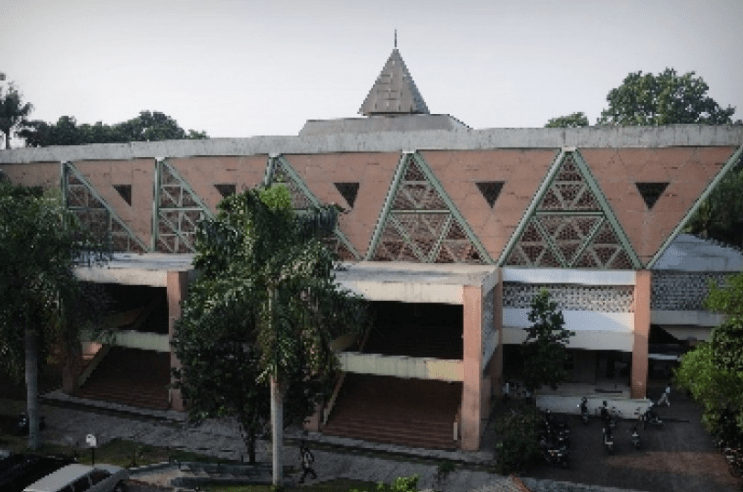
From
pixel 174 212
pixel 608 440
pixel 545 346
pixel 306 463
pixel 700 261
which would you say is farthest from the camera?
pixel 174 212

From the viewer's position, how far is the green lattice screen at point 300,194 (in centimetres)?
2728

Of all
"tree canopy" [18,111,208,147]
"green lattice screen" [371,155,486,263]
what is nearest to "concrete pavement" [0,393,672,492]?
"green lattice screen" [371,155,486,263]

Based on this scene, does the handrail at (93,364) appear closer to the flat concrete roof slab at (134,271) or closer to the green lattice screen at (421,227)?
the flat concrete roof slab at (134,271)

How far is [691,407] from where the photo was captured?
84.6 ft

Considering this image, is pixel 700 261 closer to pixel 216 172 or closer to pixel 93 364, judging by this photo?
pixel 216 172

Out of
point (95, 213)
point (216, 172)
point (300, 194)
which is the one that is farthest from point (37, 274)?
point (95, 213)

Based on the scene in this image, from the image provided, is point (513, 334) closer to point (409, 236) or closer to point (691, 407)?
point (409, 236)

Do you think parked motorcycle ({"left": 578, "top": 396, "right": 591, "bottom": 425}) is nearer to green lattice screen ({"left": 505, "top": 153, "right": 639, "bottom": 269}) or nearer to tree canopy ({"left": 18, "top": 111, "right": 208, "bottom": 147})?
green lattice screen ({"left": 505, "top": 153, "right": 639, "bottom": 269})

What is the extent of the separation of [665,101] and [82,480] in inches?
2913

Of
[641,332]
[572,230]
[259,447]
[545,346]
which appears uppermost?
[572,230]

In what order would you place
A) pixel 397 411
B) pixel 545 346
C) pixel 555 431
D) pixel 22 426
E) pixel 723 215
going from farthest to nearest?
pixel 723 215 → pixel 397 411 → pixel 545 346 → pixel 22 426 → pixel 555 431

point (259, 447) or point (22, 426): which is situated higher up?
point (22, 426)

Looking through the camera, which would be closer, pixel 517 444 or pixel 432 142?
pixel 517 444

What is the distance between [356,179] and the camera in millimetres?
26516
